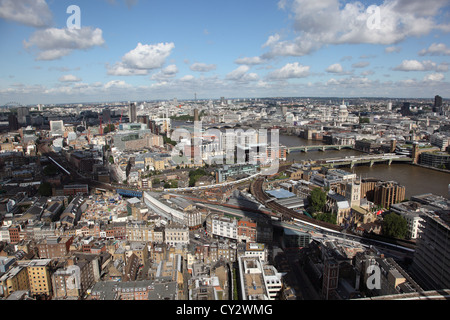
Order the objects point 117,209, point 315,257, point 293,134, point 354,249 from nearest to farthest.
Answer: point 315,257
point 354,249
point 117,209
point 293,134

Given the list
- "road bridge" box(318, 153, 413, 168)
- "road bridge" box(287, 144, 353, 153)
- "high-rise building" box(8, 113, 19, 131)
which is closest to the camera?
"road bridge" box(318, 153, 413, 168)

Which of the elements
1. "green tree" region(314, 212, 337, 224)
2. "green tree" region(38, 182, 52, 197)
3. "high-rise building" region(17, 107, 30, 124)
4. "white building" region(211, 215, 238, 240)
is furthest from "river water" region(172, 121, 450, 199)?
"high-rise building" region(17, 107, 30, 124)

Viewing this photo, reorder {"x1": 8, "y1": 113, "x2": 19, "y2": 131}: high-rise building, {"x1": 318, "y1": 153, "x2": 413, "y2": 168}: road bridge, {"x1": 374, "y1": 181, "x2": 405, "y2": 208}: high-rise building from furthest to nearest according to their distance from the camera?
{"x1": 8, "y1": 113, "x2": 19, "y2": 131}: high-rise building, {"x1": 318, "y1": 153, "x2": 413, "y2": 168}: road bridge, {"x1": 374, "y1": 181, "x2": 405, "y2": 208}: high-rise building

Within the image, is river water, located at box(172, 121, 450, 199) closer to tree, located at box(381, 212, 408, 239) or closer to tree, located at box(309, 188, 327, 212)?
tree, located at box(309, 188, 327, 212)

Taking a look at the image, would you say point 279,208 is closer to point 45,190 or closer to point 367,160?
point 45,190

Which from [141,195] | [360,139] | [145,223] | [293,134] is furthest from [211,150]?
[293,134]
